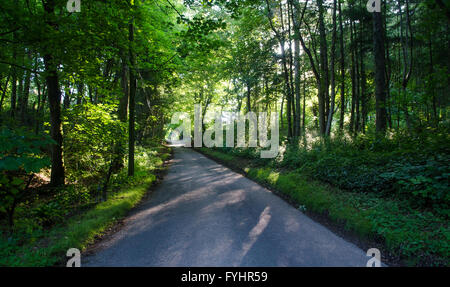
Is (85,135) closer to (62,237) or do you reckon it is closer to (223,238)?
(62,237)

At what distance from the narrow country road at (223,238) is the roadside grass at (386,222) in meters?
0.49

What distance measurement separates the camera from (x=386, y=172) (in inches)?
243

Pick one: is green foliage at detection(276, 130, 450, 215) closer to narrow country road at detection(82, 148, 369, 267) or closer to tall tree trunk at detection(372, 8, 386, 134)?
tall tree trunk at detection(372, 8, 386, 134)

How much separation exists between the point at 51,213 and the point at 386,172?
905 cm

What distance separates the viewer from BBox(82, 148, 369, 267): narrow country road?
3.63 metres

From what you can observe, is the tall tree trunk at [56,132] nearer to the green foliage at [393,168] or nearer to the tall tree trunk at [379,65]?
the green foliage at [393,168]

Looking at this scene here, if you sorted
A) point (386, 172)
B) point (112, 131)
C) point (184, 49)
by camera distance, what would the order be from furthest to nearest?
1. point (112, 131)
2. point (184, 49)
3. point (386, 172)

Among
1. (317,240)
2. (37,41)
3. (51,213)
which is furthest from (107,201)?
(317,240)

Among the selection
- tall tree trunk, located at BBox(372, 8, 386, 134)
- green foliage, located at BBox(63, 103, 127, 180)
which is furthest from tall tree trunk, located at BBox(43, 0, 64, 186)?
tall tree trunk, located at BBox(372, 8, 386, 134)

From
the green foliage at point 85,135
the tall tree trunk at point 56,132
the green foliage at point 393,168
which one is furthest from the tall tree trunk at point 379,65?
the tall tree trunk at point 56,132

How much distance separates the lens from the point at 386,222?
4.50 m

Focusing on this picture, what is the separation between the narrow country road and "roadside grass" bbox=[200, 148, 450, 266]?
0.49 meters

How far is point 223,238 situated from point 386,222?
3.45m
